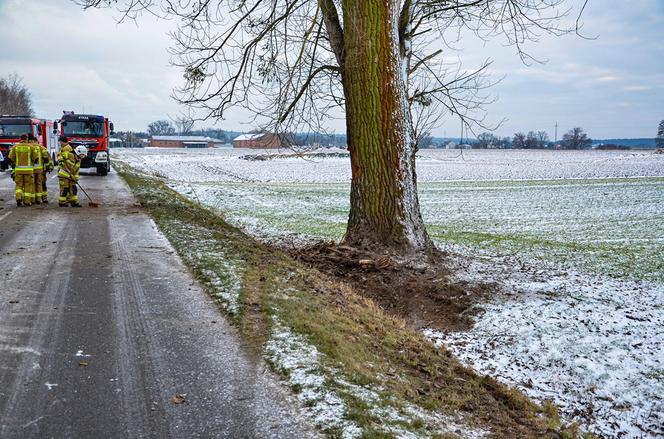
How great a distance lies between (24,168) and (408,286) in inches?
454

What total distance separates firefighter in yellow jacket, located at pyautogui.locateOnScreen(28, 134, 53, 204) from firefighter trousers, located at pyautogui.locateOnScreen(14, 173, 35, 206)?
0.55ft

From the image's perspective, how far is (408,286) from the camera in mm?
8828

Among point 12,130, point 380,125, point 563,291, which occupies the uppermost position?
point 12,130

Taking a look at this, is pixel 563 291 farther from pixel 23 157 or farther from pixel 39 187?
pixel 39 187

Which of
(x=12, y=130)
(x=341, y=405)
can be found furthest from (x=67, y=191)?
(x=12, y=130)

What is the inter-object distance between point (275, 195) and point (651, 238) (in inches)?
593

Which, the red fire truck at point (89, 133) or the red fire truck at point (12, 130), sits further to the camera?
the red fire truck at point (12, 130)

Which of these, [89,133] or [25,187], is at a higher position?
[89,133]

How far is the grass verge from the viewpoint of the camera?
4070 millimetres

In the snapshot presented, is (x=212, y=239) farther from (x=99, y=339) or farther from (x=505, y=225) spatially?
(x=505, y=225)

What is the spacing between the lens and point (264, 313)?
6195 millimetres

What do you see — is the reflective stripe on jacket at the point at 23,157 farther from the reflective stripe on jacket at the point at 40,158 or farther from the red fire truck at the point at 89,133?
the red fire truck at the point at 89,133

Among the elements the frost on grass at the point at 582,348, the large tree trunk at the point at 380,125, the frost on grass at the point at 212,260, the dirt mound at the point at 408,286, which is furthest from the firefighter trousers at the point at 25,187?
the frost on grass at the point at 582,348

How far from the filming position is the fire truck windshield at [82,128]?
89.9 ft
